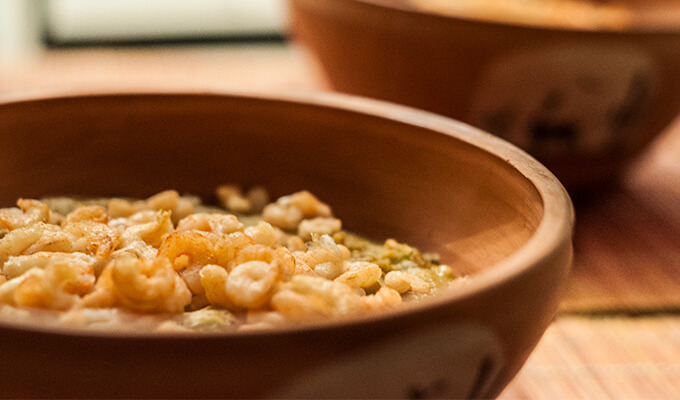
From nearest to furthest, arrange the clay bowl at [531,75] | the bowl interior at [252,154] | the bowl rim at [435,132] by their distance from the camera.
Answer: the bowl rim at [435,132]
the bowl interior at [252,154]
the clay bowl at [531,75]

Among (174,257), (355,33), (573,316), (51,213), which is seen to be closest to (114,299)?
(174,257)

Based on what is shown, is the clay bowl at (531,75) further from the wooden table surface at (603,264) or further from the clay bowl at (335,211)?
the clay bowl at (335,211)

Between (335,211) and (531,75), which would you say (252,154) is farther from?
(531,75)

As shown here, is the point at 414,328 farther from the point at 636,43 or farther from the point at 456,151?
the point at 636,43

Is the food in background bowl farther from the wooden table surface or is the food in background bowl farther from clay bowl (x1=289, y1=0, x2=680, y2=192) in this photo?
clay bowl (x1=289, y1=0, x2=680, y2=192)

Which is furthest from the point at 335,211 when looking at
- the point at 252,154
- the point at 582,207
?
the point at 582,207

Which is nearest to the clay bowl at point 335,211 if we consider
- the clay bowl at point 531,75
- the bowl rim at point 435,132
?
the bowl rim at point 435,132

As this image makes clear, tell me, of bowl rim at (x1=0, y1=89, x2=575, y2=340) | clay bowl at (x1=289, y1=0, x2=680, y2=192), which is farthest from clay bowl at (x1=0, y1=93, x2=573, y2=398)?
clay bowl at (x1=289, y1=0, x2=680, y2=192)
